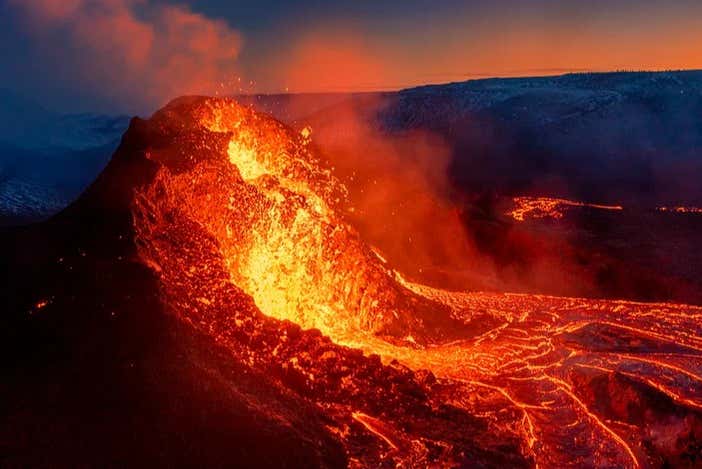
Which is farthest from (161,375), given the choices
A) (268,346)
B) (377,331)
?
(377,331)

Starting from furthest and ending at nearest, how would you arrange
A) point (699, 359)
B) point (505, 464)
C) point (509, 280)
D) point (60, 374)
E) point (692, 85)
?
point (692, 85) < point (509, 280) < point (699, 359) < point (505, 464) < point (60, 374)

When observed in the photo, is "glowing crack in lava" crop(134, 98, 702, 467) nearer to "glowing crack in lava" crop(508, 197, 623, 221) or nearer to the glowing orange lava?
"glowing crack in lava" crop(508, 197, 623, 221)

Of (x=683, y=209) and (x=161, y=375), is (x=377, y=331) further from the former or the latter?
(x=683, y=209)

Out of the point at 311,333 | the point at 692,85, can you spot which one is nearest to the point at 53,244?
the point at 311,333

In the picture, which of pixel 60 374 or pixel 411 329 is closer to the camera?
pixel 60 374

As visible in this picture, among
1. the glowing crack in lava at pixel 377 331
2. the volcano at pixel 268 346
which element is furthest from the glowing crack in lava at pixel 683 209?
the volcano at pixel 268 346

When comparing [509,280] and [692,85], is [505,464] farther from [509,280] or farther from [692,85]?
[692,85]
